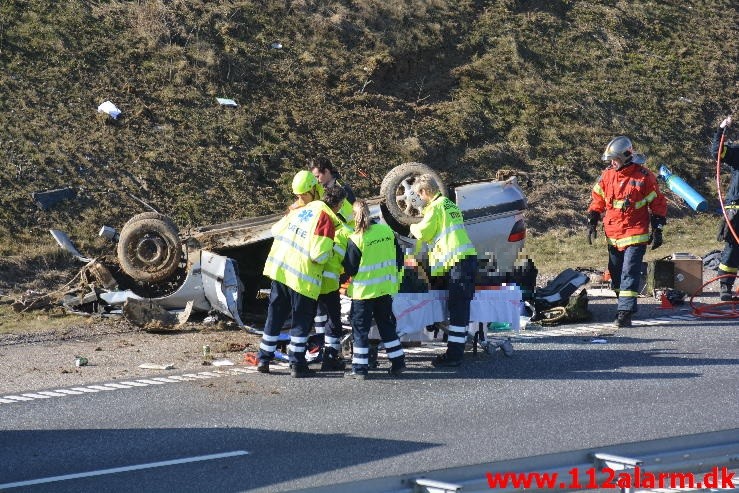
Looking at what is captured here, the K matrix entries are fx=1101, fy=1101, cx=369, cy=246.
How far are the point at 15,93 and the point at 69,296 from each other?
530 centimetres

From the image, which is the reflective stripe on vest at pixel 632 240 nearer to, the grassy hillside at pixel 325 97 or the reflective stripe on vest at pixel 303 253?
the reflective stripe on vest at pixel 303 253

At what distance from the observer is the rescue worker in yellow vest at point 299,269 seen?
909cm

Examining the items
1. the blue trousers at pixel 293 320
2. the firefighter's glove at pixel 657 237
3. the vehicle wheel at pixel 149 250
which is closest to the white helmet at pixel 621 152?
the firefighter's glove at pixel 657 237

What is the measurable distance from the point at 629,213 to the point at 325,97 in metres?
→ 8.50

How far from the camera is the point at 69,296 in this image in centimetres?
1266

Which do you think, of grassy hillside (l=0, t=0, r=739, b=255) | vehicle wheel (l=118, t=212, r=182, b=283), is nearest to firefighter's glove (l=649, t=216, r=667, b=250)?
vehicle wheel (l=118, t=212, r=182, b=283)

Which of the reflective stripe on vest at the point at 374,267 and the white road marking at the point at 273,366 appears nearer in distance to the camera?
the white road marking at the point at 273,366

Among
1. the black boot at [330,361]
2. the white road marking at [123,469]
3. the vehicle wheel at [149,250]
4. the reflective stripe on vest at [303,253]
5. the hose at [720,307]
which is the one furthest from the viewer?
the hose at [720,307]

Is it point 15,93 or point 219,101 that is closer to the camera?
point 15,93

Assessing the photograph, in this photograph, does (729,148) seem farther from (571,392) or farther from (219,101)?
(219,101)

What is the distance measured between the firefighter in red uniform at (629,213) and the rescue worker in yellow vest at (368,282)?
3.19 metres

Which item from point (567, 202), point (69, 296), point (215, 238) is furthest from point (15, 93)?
point (567, 202)

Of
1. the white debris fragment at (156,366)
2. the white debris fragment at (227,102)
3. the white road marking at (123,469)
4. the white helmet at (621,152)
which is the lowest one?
the white road marking at (123,469)

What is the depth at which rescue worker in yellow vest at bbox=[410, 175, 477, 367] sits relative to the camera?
960cm
